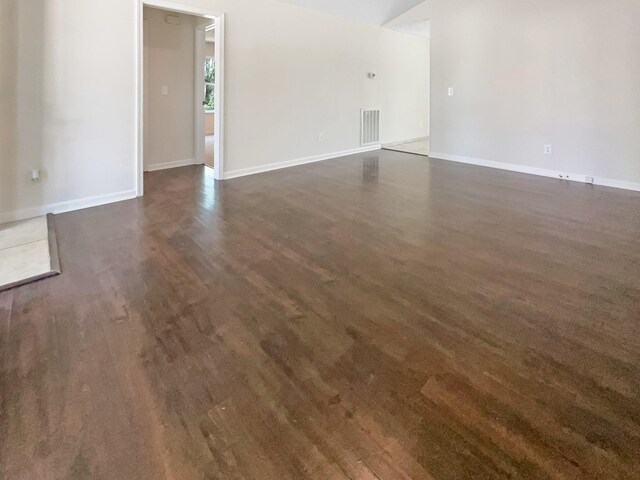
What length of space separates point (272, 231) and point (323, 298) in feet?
4.33

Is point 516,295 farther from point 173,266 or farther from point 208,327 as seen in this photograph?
point 173,266

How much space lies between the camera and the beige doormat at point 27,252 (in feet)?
8.88

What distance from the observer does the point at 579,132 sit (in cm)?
539

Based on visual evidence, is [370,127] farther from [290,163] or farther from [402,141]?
[290,163]

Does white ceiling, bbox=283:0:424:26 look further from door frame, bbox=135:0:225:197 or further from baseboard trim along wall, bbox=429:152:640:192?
baseboard trim along wall, bbox=429:152:640:192

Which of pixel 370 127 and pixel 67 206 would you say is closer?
pixel 67 206

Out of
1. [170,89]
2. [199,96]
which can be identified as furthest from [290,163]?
[170,89]

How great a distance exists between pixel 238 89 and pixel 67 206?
2635mm

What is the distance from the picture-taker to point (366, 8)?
22.7 feet

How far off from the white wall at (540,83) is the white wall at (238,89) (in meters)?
1.37

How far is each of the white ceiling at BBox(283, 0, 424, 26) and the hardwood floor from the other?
4209 millimetres

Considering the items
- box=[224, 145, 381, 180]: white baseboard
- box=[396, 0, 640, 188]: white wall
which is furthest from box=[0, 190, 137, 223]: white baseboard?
box=[396, 0, 640, 188]: white wall

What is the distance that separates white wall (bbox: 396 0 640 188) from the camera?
496 cm

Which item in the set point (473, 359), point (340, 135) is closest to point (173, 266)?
point (473, 359)
